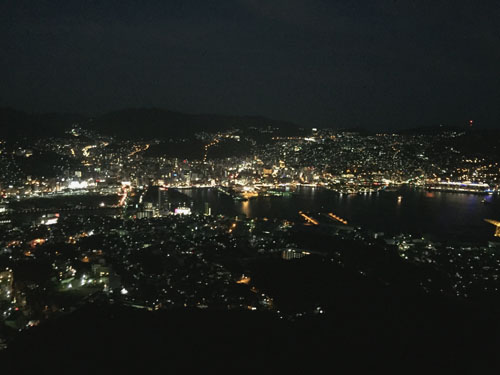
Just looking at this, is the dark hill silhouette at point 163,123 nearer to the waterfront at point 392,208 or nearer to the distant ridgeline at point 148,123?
the distant ridgeline at point 148,123

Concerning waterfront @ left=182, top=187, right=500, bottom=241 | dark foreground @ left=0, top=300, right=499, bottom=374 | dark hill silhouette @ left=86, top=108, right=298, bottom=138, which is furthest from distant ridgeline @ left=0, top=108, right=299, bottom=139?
dark foreground @ left=0, top=300, right=499, bottom=374

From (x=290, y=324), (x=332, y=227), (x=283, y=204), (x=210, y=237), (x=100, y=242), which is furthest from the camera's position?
(x=283, y=204)

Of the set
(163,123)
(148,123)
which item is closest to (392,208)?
(163,123)

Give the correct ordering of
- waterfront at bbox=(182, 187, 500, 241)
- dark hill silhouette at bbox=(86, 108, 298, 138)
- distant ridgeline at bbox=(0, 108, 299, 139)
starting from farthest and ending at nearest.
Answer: dark hill silhouette at bbox=(86, 108, 298, 138)
distant ridgeline at bbox=(0, 108, 299, 139)
waterfront at bbox=(182, 187, 500, 241)

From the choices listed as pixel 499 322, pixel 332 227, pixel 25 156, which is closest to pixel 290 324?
pixel 499 322

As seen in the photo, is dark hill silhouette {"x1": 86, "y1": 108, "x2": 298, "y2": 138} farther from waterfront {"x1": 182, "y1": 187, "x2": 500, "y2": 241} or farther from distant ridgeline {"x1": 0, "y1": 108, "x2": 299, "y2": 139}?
waterfront {"x1": 182, "y1": 187, "x2": 500, "y2": 241}

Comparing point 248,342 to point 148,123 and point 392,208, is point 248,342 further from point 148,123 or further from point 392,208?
point 148,123

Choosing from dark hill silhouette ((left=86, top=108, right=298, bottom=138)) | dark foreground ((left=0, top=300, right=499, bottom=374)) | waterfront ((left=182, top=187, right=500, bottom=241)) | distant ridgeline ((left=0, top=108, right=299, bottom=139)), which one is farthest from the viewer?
dark hill silhouette ((left=86, top=108, right=298, bottom=138))

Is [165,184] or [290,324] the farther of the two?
[165,184]

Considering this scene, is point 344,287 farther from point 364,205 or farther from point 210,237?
point 364,205

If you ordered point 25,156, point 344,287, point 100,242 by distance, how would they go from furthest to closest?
point 25,156, point 100,242, point 344,287
